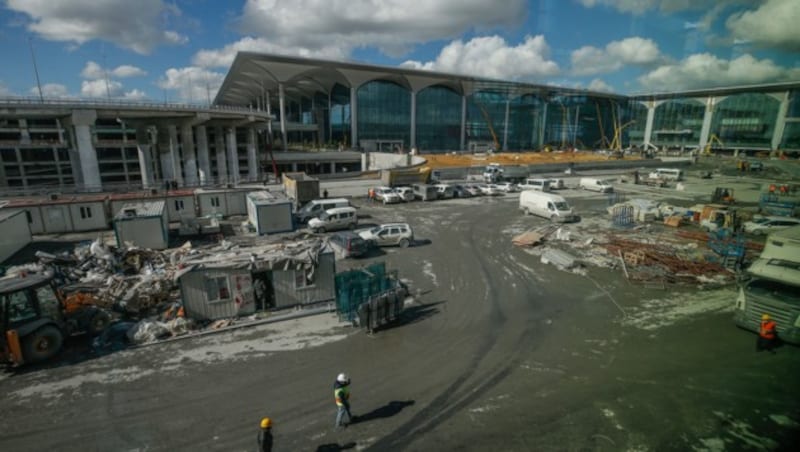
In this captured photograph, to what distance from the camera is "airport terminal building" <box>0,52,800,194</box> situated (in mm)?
41938

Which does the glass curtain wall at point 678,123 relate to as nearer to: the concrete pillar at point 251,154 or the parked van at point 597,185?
the parked van at point 597,185

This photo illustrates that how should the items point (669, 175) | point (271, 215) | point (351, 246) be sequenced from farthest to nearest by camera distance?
point (669, 175) → point (271, 215) → point (351, 246)

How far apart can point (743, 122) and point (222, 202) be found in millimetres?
93806

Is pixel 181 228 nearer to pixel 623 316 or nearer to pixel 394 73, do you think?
pixel 623 316

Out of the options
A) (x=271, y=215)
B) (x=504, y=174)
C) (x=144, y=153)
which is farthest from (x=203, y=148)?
(x=504, y=174)

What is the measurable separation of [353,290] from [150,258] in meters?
11.9

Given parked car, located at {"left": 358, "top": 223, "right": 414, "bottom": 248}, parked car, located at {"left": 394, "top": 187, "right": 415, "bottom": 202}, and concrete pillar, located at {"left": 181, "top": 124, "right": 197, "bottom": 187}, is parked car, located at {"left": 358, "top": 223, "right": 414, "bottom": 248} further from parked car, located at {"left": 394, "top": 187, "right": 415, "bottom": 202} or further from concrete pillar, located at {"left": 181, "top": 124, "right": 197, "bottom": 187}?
concrete pillar, located at {"left": 181, "top": 124, "right": 197, "bottom": 187}

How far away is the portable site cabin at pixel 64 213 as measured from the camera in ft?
75.3

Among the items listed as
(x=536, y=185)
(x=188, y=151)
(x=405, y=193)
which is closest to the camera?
(x=405, y=193)

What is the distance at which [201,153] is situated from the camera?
52.2 metres

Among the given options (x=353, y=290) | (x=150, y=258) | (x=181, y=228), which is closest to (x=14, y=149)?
(x=181, y=228)

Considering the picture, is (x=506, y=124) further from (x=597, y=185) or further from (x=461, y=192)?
(x=461, y=192)

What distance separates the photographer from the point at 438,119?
277 ft

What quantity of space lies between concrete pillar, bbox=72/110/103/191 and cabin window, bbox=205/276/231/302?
33.2m
